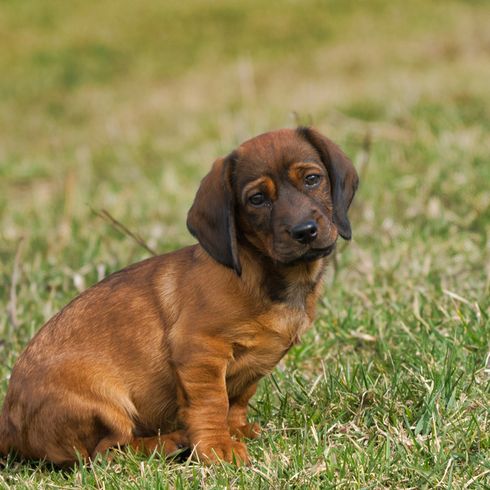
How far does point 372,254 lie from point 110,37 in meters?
13.7

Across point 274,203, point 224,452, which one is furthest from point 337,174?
point 224,452

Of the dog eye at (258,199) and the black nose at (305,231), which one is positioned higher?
the dog eye at (258,199)

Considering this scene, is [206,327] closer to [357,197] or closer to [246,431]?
[246,431]

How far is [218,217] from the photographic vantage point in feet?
14.0

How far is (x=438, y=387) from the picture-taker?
4.45 m

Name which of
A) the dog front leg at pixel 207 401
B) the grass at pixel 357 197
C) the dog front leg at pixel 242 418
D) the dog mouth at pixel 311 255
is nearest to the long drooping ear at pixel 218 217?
the dog mouth at pixel 311 255

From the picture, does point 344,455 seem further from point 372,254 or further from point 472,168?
point 472,168

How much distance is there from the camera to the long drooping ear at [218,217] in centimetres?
421

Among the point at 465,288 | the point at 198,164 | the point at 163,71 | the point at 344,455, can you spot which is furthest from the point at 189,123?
the point at 344,455

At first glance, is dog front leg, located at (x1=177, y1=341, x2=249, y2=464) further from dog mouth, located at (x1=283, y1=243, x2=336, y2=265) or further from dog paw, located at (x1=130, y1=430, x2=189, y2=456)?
dog mouth, located at (x1=283, y1=243, x2=336, y2=265)

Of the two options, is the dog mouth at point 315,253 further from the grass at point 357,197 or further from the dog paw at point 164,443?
the dog paw at point 164,443

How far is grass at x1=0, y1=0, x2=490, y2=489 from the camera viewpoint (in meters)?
4.20

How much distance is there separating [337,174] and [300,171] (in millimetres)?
263

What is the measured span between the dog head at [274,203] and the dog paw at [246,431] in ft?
2.63
